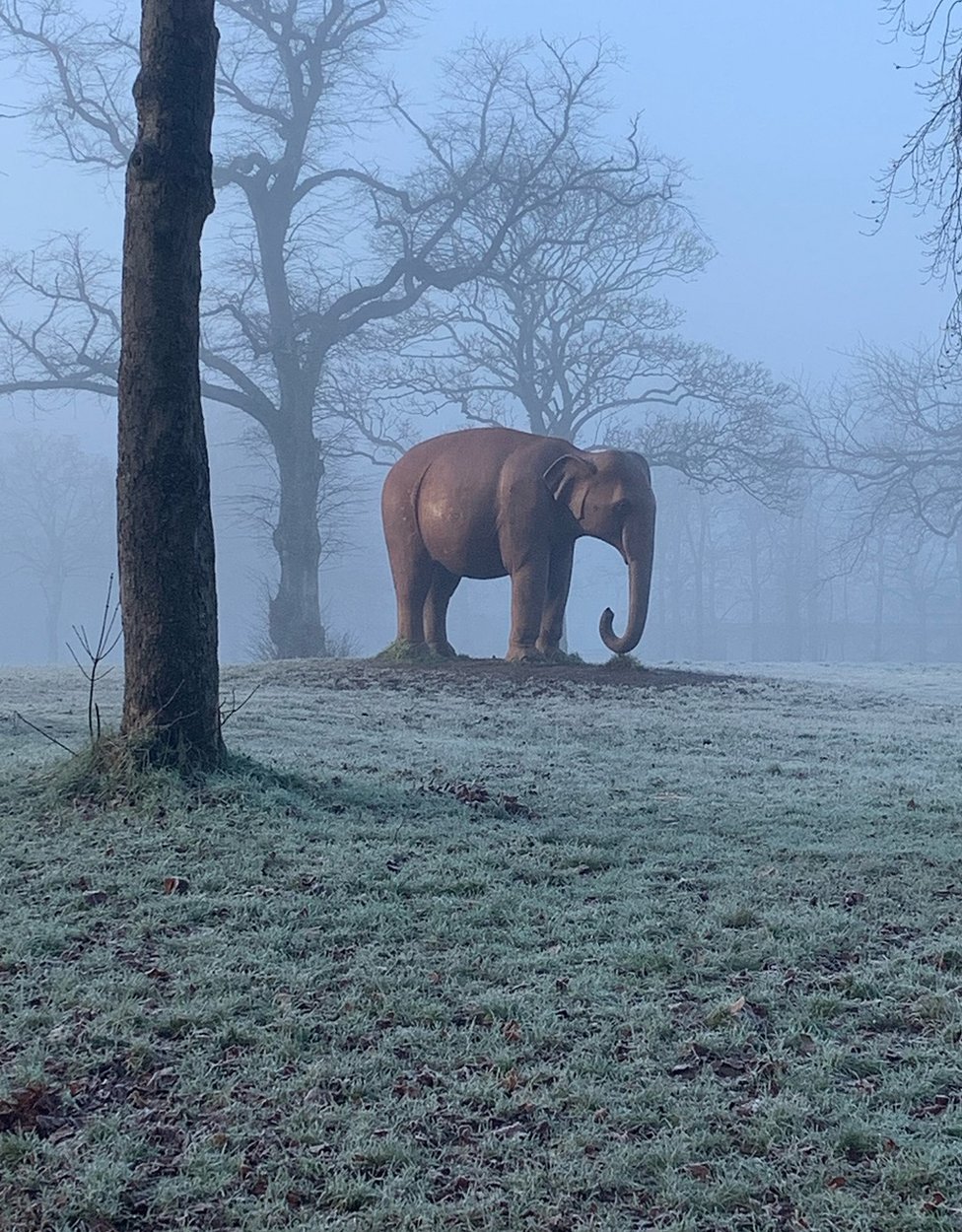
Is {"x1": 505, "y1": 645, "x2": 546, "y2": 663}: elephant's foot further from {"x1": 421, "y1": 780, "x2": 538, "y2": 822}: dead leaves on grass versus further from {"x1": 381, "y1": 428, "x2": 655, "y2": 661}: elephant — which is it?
{"x1": 421, "y1": 780, "x2": 538, "y2": 822}: dead leaves on grass

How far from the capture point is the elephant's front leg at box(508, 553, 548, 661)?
41.3 feet

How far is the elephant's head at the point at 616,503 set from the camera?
1229 cm

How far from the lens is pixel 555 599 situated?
1336 centimetres

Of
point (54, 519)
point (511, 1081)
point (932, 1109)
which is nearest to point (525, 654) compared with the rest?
point (511, 1081)

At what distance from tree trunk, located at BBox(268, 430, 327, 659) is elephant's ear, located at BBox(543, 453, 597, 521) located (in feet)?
30.4

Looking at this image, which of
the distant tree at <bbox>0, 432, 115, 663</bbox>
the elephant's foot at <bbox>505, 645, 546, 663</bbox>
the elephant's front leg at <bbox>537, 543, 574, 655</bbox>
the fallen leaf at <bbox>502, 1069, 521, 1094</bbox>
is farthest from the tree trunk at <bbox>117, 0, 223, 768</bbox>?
the distant tree at <bbox>0, 432, 115, 663</bbox>

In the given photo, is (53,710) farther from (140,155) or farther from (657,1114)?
(657,1114)

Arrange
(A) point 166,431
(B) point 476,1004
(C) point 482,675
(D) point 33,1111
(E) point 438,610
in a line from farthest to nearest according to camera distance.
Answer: (E) point 438,610 → (C) point 482,675 → (A) point 166,431 → (B) point 476,1004 → (D) point 33,1111

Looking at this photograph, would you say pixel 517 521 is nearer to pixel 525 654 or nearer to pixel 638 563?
pixel 638 563

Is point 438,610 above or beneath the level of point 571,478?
beneath

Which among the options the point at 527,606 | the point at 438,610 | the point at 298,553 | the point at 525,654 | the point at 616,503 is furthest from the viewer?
the point at 298,553

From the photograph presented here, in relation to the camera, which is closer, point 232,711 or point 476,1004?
point 476,1004

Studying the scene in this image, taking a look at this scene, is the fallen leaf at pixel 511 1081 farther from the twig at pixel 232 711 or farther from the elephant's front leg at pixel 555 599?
the elephant's front leg at pixel 555 599

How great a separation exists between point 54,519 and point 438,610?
1301 inches
